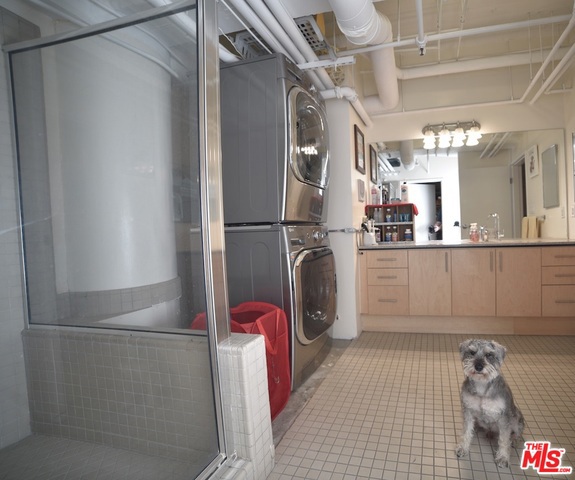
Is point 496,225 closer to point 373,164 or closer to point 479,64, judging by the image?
point 373,164

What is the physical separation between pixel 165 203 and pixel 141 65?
2.13 feet

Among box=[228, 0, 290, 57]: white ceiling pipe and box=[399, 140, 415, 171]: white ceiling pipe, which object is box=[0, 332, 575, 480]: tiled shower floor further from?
box=[399, 140, 415, 171]: white ceiling pipe

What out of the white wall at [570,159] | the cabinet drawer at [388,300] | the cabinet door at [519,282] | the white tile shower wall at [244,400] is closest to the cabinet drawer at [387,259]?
the cabinet drawer at [388,300]

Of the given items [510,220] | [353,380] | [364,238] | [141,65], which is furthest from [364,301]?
[141,65]

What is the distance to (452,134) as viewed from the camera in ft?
13.9

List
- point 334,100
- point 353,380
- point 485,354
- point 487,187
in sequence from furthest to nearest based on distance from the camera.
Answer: point 487,187 < point 334,100 < point 353,380 < point 485,354

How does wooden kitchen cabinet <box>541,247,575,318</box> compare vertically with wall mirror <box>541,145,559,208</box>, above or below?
below

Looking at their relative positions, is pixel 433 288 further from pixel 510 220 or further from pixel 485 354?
pixel 485 354

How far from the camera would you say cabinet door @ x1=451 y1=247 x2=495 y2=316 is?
3.52 meters

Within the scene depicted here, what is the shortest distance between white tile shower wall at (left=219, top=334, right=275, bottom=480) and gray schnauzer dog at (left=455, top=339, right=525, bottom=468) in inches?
34.6

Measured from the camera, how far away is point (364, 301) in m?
3.83

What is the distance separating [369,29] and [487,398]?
2048 millimetres

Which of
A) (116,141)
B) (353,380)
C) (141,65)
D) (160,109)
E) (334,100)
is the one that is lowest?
(353,380)

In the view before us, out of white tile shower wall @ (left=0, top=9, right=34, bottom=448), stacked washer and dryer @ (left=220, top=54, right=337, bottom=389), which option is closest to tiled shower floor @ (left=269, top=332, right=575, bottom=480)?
stacked washer and dryer @ (left=220, top=54, right=337, bottom=389)
